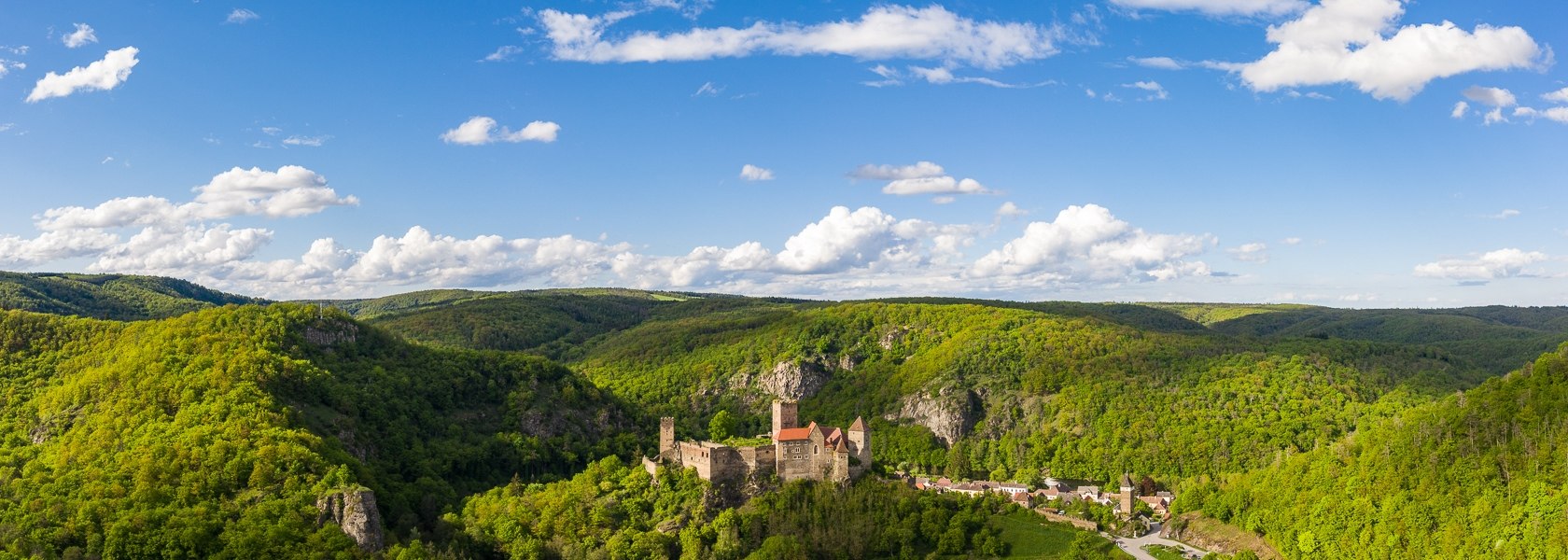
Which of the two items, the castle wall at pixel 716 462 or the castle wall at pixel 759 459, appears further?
the castle wall at pixel 759 459

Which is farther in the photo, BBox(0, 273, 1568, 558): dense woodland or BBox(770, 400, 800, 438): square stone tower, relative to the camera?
BBox(770, 400, 800, 438): square stone tower

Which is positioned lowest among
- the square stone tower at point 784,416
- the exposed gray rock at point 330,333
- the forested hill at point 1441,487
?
the forested hill at point 1441,487

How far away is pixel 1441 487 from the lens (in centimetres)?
11825

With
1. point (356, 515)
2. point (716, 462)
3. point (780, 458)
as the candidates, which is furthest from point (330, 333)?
point (780, 458)

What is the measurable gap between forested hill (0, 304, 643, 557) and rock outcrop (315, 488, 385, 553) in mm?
784

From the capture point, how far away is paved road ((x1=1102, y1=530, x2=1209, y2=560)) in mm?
129250

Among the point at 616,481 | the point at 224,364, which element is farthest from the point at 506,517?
the point at 224,364

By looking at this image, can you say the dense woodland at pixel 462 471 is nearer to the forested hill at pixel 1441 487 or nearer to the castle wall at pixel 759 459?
the forested hill at pixel 1441 487

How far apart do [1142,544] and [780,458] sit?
153 ft

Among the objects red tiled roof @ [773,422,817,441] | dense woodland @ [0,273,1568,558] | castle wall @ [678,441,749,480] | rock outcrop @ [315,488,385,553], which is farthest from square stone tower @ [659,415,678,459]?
rock outcrop @ [315,488,385,553]

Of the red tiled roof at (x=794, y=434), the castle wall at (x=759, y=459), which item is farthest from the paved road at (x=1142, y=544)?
the castle wall at (x=759, y=459)

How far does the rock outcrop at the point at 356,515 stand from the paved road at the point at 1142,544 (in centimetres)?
7758

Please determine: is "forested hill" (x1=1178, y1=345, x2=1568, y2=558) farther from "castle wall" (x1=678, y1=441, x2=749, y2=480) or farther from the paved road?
"castle wall" (x1=678, y1=441, x2=749, y2=480)

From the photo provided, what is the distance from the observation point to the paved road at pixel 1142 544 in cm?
12925
